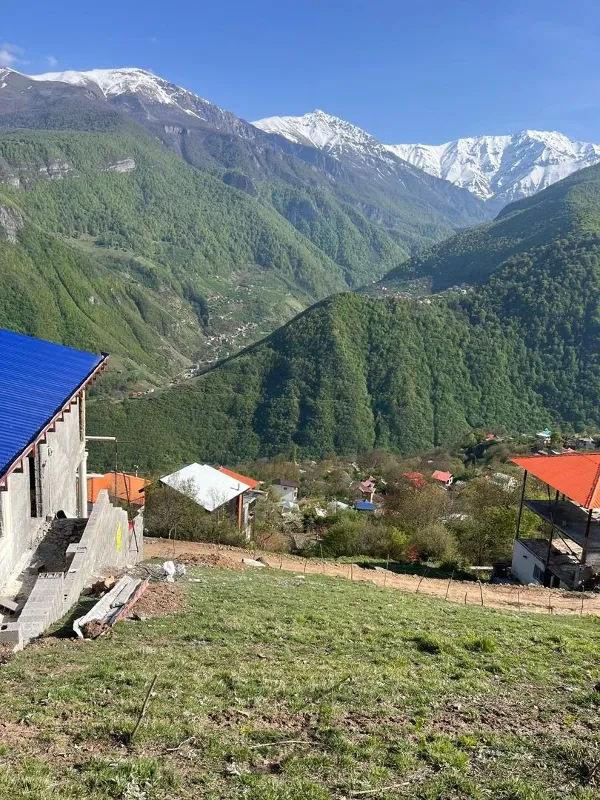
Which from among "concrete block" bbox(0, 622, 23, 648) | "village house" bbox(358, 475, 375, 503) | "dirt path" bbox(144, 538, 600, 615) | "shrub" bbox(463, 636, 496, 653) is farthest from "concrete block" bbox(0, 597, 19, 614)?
"village house" bbox(358, 475, 375, 503)

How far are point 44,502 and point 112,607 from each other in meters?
7.22

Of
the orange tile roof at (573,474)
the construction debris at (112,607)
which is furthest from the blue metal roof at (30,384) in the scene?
the orange tile roof at (573,474)

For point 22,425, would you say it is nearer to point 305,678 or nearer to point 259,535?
point 305,678

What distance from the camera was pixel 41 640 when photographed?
12.0m

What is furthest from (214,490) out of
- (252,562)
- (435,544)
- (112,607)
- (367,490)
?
(367,490)

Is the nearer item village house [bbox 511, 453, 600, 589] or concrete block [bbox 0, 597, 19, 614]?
concrete block [bbox 0, 597, 19, 614]

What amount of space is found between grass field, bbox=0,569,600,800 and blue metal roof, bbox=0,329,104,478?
19.0ft

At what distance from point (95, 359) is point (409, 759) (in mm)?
21933

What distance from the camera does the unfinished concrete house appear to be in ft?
45.4

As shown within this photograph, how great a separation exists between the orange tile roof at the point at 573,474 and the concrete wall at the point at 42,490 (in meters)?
20.9

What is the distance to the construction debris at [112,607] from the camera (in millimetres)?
12367

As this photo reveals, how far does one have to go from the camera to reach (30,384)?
19156 mm

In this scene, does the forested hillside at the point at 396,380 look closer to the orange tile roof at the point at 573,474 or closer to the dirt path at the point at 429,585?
the dirt path at the point at 429,585

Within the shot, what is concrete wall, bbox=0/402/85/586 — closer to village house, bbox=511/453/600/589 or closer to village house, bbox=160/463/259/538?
village house, bbox=160/463/259/538
